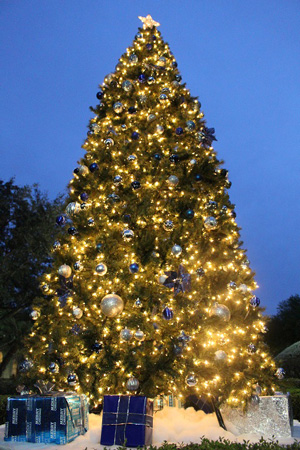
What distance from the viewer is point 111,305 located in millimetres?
5004

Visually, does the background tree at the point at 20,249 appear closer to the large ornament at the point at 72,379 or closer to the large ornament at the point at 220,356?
the large ornament at the point at 72,379

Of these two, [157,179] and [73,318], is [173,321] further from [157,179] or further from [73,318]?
[157,179]

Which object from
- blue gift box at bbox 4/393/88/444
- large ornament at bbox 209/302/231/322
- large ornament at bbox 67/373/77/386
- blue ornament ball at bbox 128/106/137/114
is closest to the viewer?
blue gift box at bbox 4/393/88/444

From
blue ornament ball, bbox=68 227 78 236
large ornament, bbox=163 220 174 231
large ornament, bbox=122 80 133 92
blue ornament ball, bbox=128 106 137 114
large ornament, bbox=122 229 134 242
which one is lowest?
large ornament, bbox=122 229 134 242

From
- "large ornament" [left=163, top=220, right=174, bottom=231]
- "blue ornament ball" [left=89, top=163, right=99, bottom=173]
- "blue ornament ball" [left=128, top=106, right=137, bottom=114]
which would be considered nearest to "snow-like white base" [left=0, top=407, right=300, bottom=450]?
"large ornament" [left=163, top=220, right=174, bottom=231]

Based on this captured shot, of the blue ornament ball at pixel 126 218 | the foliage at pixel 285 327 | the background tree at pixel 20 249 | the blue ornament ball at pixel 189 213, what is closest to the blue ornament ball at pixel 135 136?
the blue ornament ball at pixel 126 218

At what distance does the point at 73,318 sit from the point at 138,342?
1156mm

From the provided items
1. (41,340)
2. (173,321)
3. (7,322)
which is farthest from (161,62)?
(7,322)

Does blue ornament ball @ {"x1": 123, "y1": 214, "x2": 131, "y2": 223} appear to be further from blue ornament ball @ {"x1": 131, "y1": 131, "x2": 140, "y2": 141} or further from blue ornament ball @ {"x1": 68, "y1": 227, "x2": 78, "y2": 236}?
blue ornament ball @ {"x1": 131, "y1": 131, "x2": 140, "y2": 141}

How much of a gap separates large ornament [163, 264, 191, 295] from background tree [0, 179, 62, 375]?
11.0 m

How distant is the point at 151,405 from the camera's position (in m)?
4.70

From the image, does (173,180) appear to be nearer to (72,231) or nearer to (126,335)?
(72,231)

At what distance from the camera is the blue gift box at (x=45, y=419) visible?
175 inches

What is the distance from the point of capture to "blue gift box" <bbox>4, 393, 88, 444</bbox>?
14.6 ft
